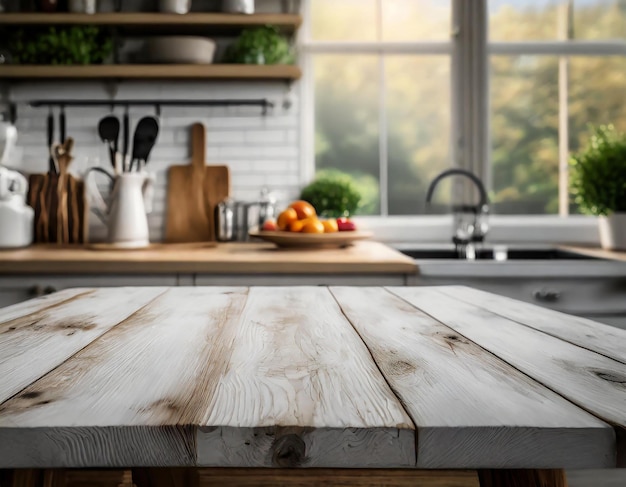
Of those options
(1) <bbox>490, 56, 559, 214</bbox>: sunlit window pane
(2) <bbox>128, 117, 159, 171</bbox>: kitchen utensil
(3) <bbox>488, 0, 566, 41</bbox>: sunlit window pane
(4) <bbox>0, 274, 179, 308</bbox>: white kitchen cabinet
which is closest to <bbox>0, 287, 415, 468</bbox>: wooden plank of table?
(4) <bbox>0, 274, 179, 308</bbox>: white kitchen cabinet

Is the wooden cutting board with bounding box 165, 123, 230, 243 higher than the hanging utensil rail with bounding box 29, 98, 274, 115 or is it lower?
lower

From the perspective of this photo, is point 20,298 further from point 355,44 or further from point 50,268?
point 355,44

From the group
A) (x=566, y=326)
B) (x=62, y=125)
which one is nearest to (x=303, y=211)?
(x=62, y=125)

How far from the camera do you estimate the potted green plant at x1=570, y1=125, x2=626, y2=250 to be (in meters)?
2.85

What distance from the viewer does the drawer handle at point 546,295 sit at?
7.77ft

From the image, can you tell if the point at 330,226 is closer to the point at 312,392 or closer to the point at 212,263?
the point at 212,263

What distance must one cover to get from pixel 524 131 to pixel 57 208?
7.95 ft

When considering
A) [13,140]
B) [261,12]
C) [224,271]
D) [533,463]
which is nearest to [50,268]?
[224,271]

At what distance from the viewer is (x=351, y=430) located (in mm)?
575

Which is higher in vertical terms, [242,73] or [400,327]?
[242,73]

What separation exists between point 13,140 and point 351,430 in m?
2.96

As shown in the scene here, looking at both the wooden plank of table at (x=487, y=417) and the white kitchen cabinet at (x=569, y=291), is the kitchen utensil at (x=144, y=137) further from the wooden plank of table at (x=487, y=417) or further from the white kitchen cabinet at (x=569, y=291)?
the wooden plank of table at (x=487, y=417)

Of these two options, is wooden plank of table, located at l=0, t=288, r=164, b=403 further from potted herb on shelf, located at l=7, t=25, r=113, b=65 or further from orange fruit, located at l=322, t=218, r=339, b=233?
potted herb on shelf, located at l=7, t=25, r=113, b=65

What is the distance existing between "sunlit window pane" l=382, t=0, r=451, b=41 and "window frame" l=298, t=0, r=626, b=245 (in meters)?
0.04
